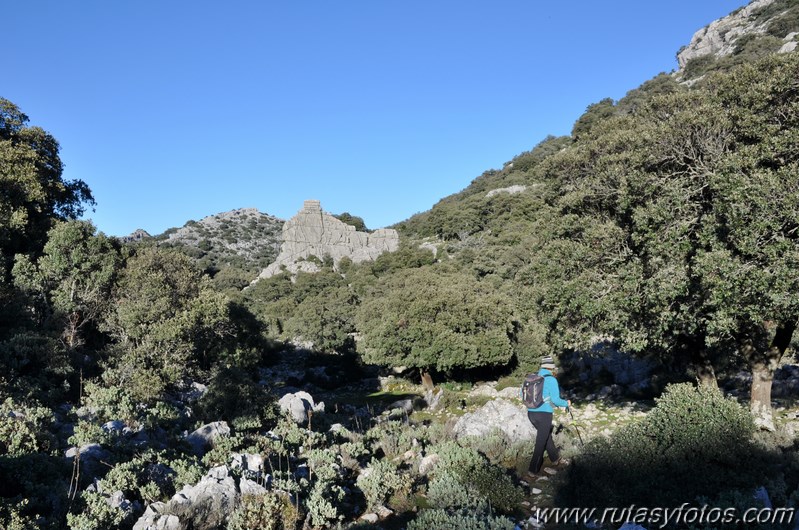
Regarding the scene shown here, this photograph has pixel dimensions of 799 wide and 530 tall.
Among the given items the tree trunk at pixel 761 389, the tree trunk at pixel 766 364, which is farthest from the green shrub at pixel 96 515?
the tree trunk at pixel 766 364

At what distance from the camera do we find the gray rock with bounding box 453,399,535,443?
11555mm

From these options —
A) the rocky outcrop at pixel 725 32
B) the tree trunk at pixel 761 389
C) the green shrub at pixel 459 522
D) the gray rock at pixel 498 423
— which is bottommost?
the tree trunk at pixel 761 389

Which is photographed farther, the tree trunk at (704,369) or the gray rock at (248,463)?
the tree trunk at (704,369)

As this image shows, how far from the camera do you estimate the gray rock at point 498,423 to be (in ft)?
37.9

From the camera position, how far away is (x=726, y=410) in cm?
771

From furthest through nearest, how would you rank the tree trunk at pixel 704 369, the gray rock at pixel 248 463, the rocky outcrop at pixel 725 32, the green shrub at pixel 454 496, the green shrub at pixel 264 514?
the rocky outcrop at pixel 725 32, the tree trunk at pixel 704 369, the gray rock at pixel 248 463, the green shrub at pixel 454 496, the green shrub at pixel 264 514

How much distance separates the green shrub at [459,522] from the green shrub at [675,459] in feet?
6.12

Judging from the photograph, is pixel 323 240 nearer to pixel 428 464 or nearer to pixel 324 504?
pixel 428 464

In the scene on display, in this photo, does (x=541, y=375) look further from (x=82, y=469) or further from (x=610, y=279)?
(x=82, y=469)

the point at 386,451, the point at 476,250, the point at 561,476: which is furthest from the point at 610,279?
the point at 476,250

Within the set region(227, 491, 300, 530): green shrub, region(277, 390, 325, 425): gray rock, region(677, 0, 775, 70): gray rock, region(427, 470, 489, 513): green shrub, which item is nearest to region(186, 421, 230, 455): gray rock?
region(277, 390, 325, 425): gray rock

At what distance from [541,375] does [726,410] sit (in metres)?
3.07

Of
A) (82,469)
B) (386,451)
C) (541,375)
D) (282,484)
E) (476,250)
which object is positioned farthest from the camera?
(476,250)

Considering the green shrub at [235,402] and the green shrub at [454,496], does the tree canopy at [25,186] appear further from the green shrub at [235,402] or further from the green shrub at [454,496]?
the green shrub at [454,496]
